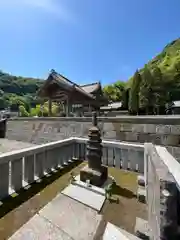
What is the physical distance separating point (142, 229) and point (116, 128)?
3.60 m

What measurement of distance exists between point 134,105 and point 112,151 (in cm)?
2043

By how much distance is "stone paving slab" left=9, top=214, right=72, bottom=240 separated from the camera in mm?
1761

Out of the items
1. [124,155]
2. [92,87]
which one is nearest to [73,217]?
[124,155]

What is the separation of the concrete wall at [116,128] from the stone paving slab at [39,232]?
357cm

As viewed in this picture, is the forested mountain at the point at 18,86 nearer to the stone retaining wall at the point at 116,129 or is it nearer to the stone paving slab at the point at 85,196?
the stone retaining wall at the point at 116,129

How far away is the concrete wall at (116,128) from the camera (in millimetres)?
4340

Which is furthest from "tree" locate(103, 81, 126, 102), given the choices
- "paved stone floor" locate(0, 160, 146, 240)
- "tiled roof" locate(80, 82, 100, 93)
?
"paved stone floor" locate(0, 160, 146, 240)

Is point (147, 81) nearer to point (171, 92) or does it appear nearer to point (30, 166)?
point (171, 92)

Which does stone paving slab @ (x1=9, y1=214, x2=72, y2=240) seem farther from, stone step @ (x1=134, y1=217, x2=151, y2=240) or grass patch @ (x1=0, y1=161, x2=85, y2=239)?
stone step @ (x1=134, y1=217, x2=151, y2=240)

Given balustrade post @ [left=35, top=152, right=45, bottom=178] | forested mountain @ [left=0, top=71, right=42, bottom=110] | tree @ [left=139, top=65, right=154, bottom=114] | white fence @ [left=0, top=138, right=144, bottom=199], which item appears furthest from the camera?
forested mountain @ [left=0, top=71, right=42, bottom=110]

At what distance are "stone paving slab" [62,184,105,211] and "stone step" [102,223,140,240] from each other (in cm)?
42

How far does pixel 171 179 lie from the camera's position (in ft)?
3.17

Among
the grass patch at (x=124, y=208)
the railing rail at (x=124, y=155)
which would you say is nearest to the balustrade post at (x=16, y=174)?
the grass patch at (x=124, y=208)

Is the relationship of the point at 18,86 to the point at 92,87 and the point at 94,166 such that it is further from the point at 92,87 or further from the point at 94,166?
the point at 94,166
